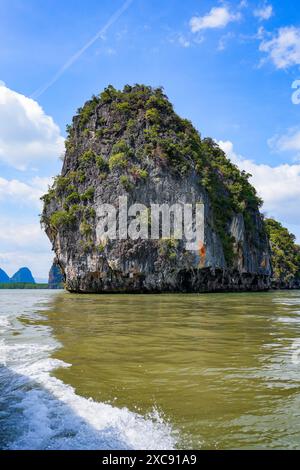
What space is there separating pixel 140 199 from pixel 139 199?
88 mm

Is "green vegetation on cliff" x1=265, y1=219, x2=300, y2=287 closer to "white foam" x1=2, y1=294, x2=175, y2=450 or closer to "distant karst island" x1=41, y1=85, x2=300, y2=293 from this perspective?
"distant karst island" x1=41, y1=85, x2=300, y2=293

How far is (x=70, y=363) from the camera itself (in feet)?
17.7

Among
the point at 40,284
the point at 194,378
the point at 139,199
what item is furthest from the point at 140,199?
the point at 40,284

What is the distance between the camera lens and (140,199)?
32.3 m

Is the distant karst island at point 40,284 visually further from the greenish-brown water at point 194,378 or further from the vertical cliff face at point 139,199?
the greenish-brown water at point 194,378

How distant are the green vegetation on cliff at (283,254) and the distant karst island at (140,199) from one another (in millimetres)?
23619

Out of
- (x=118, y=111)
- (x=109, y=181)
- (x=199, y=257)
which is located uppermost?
(x=118, y=111)

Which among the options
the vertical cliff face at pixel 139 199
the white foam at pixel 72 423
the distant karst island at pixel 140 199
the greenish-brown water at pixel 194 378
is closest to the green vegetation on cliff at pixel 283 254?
the distant karst island at pixel 140 199

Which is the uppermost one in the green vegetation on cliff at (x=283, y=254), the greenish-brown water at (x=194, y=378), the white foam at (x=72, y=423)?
the green vegetation on cliff at (x=283, y=254)

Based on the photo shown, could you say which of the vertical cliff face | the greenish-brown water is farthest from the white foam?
the vertical cliff face

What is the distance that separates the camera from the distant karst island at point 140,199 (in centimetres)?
3125

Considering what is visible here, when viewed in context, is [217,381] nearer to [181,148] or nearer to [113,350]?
[113,350]

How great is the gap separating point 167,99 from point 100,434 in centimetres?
3827
